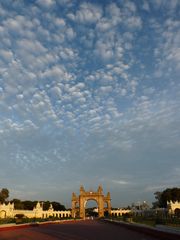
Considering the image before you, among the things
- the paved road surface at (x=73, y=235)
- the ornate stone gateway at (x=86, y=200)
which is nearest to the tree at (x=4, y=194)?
the ornate stone gateway at (x=86, y=200)

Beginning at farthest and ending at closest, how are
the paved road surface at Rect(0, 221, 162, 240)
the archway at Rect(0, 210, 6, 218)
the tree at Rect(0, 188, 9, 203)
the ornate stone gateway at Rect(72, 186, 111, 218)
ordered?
the ornate stone gateway at Rect(72, 186, 111, 218), the tree at Rect(0, 188, 9, 203), the archway at Rect(0, 210, 6, 218), the paved road surface at Rect(0, 221, 162, 240)

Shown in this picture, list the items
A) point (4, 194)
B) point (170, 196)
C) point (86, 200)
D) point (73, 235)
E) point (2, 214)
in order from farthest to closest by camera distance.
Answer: point (86, 200) → point (170, 196) → point (4, 194) → point (2, 214) → point (73, 235)

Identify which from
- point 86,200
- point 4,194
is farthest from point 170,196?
point 4,194

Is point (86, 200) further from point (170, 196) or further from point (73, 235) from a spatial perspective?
point (73, 235)

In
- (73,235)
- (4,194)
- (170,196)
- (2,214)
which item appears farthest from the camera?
(170,196)

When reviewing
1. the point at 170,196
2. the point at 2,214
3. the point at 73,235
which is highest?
the point at 170,196

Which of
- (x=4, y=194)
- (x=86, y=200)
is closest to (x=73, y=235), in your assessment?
(x=4, y=194)

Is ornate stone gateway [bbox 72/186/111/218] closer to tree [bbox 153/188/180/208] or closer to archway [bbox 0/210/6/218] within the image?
tree [bbox 153/188/180/208]

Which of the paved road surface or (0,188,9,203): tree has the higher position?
(0,188,9,203): tree

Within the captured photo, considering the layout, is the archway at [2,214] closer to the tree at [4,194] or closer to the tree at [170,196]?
the tree at [4,194]

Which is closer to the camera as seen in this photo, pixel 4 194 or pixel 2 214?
pixel 2 214

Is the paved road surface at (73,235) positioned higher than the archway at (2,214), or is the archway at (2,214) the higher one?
the archway at (2,214)

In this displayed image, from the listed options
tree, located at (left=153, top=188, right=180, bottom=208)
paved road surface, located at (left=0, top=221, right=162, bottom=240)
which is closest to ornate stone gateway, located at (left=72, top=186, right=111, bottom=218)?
tree, located at (left=153, top=188, right=180, bottom=208)

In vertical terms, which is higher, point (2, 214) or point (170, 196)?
point (170, 196)
